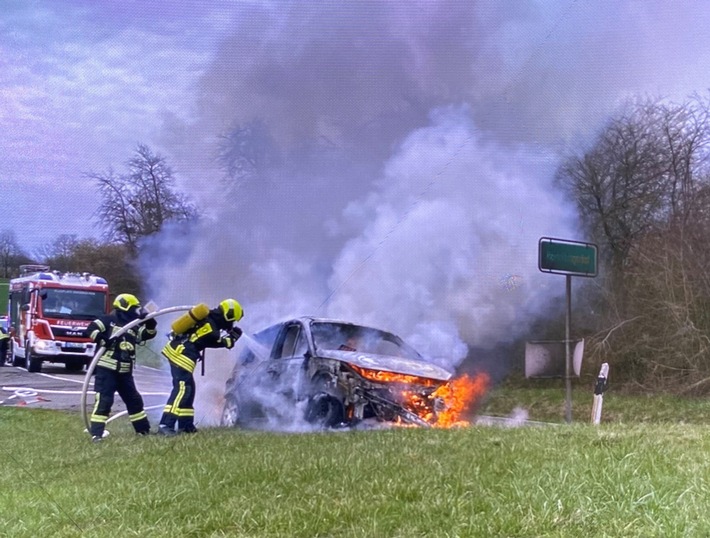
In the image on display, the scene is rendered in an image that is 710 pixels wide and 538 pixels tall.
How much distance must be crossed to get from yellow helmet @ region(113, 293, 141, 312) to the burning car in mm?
1279

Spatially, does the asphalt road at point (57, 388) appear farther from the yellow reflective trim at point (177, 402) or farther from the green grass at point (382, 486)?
the green grass at point (382, 486)

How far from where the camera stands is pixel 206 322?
21.1 ft

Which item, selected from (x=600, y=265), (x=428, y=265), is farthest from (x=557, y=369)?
(x=428, y=265)

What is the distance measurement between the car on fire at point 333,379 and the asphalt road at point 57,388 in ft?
6.00

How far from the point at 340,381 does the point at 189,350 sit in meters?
1.52

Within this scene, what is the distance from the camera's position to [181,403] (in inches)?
249

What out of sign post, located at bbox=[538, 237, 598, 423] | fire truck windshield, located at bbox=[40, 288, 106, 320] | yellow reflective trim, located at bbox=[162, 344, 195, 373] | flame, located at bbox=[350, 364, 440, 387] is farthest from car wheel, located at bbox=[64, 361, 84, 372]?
sign post, located at bbox=[538, 237, 598, 423]

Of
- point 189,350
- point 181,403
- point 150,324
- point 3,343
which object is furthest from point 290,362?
point 3,343

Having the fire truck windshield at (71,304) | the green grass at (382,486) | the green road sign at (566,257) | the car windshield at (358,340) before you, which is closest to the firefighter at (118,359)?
the green grass at (382,486)

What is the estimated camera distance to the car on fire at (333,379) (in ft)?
19.9

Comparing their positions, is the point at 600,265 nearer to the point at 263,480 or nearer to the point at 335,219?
the point at 335,219

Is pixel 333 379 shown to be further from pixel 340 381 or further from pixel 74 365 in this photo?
pixel 74 365

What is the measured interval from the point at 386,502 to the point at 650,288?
24.3 feet

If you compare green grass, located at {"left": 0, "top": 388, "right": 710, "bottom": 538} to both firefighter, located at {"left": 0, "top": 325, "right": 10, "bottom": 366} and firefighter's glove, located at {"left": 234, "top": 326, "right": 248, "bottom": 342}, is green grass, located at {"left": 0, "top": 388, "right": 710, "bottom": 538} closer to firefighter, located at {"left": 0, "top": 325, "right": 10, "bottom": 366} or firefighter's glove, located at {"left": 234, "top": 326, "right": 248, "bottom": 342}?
firefighter's glove, located at {"left": 234, "top": 326, "right": 248, "bottom": 342}
